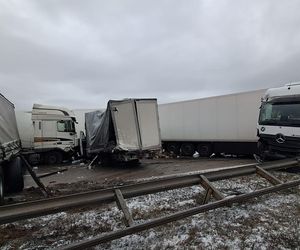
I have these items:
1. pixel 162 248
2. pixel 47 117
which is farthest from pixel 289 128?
pixel 47 117

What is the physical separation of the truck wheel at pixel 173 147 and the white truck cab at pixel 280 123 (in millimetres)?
9599

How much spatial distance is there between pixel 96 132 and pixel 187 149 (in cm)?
647

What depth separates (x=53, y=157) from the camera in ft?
61.1

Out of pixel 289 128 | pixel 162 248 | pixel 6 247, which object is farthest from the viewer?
pixel 289 128

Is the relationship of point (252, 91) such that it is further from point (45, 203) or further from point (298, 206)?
point (45, 203)

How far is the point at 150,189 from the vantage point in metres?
4.72

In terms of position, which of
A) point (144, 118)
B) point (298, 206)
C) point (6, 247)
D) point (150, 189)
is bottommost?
point (298, 206)

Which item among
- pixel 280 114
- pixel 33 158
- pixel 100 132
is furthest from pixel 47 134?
pixel 280 114

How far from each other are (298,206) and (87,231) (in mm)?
3737

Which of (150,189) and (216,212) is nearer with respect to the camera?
(150,189)

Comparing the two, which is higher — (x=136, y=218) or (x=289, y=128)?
(x=289, y=128)

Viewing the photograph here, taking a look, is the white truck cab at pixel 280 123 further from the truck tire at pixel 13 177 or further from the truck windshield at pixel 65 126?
the truck windshield at pixel 65 126

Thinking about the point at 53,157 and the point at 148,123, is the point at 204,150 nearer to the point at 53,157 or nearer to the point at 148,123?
the point at 148,123

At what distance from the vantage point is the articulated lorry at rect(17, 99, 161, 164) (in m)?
13.8
